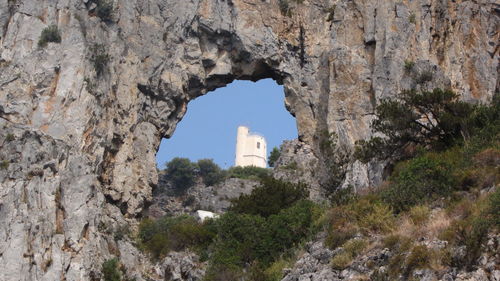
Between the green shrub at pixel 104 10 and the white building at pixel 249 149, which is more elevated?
the white building at pixel 249 149

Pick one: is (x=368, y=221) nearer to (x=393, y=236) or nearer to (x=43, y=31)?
(x=393, y=236)

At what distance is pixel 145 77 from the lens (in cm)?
4812

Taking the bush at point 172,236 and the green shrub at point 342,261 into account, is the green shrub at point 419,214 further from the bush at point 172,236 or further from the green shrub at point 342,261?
the bush at point 172,236

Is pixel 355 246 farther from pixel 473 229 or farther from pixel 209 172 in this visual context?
pixel 209 172

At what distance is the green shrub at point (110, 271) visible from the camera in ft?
131

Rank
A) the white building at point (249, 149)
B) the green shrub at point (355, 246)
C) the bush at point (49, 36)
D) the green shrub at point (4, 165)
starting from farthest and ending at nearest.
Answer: the white building at point (249, 149) → the bush at point (49, 36) → the green shrub at point (4, 165) → the green shrub at point (355, 246)

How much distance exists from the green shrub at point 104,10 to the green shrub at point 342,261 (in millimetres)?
29427

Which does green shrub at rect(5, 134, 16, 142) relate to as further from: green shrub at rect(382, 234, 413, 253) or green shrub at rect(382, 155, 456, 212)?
green shrub at rect(382, 234, 413, 253)

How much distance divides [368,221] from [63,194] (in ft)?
68.7

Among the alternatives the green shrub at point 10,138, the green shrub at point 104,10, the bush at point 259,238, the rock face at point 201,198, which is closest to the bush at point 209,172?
the rock face at point 201,198

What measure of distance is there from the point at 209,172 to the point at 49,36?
34.3 meters

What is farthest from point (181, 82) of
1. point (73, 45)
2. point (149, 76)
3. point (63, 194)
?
point (63, 194)

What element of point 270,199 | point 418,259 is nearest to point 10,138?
point 270,199

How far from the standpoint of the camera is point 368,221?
2392cm
